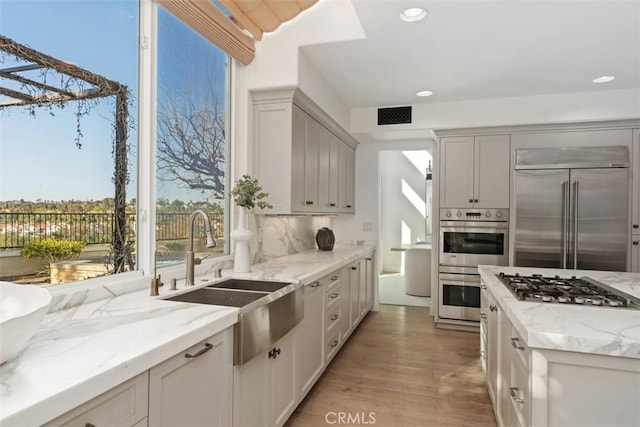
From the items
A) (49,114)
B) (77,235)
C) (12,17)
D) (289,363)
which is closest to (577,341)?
(289,363)

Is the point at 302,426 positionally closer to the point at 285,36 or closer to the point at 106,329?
the point at 106,329

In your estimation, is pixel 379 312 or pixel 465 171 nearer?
pixel 465 171

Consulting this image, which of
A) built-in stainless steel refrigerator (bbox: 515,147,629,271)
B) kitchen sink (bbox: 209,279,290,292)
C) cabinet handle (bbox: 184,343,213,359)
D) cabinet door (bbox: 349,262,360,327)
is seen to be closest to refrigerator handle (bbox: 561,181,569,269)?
built-in stainless steel refrigerator (bbox: 515,147,629,271)

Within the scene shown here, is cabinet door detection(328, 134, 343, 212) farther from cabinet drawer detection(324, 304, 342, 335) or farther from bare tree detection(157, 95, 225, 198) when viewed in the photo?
bare tree detection(157, 95, 225, 198)

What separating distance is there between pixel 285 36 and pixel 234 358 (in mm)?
2451

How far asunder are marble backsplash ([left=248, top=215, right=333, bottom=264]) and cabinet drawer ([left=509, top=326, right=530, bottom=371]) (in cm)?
205

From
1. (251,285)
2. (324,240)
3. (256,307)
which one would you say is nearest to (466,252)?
(324,240)

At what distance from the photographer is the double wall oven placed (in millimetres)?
4266

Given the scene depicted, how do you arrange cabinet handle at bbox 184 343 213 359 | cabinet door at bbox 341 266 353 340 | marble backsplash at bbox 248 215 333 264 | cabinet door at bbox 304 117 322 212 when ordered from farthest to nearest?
1. cabinet door at bbox 341 266 353 340
2. cabinet door at bbox 304 117 322 212
3. marble backsplash at bbox 248 215 333 264
4. cabinet handle at bbox 184 343 213 359

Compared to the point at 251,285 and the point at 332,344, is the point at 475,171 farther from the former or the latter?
the point at 251,285

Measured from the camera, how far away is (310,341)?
103 inches

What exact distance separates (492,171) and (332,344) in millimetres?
2726

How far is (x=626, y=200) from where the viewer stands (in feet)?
12.7

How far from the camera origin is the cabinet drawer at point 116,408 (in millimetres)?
944
